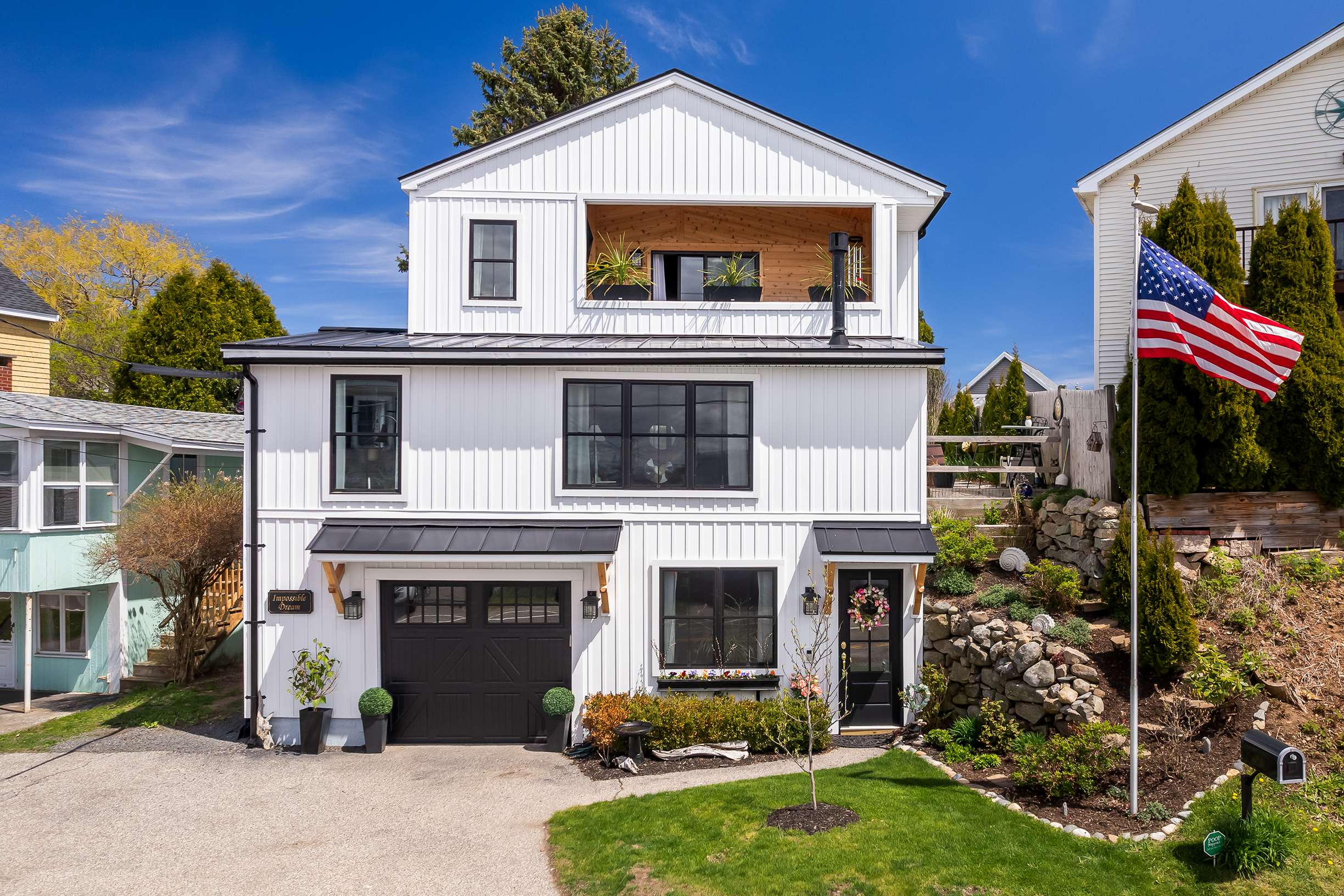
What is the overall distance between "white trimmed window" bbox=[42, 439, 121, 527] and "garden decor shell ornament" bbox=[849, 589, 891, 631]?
46.8ft

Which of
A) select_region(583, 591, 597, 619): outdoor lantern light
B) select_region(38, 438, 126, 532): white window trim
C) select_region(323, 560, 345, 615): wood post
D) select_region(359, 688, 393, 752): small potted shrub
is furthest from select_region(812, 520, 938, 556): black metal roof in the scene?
select_region(38, 438, 126, 532): white window trim

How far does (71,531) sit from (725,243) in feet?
43.7

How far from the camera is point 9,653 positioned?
15.2 m

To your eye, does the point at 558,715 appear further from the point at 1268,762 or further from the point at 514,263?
the point at 1268,762

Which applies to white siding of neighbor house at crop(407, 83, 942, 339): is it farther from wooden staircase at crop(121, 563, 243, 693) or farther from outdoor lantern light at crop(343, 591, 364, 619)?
wooden staircase at crop(121, 563, 243, 693)

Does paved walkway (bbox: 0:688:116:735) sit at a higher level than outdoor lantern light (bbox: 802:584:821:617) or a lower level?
lower

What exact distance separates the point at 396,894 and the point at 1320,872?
8.16 meters

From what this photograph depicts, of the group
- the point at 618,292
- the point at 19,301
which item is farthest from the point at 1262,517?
the point at 19,301

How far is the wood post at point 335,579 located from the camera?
10406 millimetres

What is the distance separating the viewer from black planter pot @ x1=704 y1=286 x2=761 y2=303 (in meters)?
12.8

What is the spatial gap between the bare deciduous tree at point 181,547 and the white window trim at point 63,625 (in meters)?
1.12

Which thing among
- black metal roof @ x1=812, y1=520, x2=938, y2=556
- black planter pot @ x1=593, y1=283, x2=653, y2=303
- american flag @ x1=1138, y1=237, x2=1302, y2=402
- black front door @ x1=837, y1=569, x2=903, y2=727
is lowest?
black front door @ x1=837, y1=569, x2=903, y2=727

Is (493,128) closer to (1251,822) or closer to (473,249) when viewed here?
(473,249)

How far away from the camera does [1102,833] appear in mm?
7160
